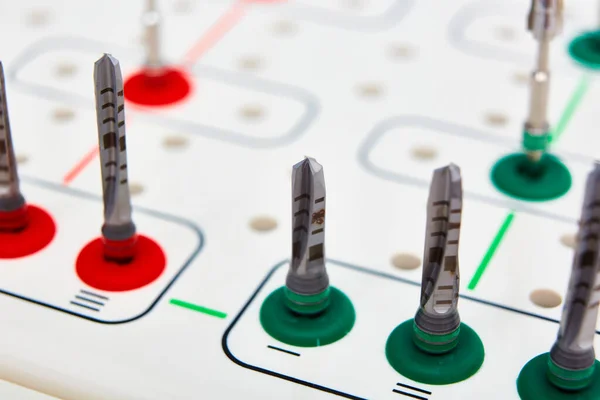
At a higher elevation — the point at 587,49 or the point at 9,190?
the point at 587,49

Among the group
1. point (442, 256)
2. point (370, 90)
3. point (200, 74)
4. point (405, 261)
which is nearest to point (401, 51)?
point (370, 90)

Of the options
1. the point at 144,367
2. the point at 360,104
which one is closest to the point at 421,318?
the point at 144,367

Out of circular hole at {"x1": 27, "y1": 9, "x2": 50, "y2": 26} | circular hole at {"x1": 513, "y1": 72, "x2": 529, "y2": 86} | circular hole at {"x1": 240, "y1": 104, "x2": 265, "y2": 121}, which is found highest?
circular hole at {"x1": 27, "y1": 9, "x2": 50, "y2": 26}

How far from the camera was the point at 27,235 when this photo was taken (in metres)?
0.68

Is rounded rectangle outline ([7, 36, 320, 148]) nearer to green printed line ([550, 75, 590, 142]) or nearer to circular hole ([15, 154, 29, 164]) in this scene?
circular hole ([15, 154, 29, 164])

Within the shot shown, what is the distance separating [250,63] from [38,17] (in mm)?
215

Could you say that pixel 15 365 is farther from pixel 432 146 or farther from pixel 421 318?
pixel 432 146

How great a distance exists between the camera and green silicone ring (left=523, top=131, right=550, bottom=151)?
0.73 meters

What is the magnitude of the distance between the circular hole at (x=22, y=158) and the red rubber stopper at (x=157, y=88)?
0.35 ft

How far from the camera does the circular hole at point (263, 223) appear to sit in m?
0.70

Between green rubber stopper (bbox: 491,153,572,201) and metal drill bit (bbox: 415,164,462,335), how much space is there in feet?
0.58

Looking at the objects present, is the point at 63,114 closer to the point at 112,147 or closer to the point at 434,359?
the point at 112,147

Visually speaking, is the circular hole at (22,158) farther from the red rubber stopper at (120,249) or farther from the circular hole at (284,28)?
the circular hole at (284,28)

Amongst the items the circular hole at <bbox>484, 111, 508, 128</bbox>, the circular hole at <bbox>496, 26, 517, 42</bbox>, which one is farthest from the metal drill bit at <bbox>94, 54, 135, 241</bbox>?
the circular hole at <bbox>496, 26, 517, 42</bbox>
